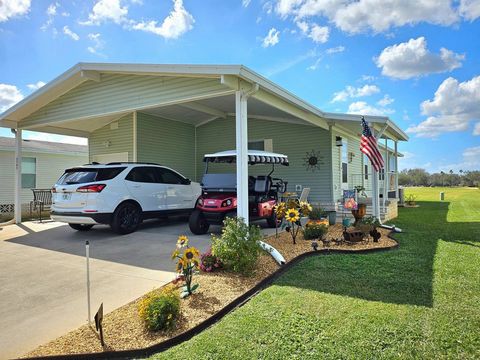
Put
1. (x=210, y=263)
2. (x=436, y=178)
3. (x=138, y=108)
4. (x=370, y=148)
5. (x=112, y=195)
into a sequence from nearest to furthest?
(x=210, y=263) → (x=112, y=195) → (x=138, y=108) → (x=370, y=148) → (x=436, y=178)

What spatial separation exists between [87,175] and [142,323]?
5.18 m

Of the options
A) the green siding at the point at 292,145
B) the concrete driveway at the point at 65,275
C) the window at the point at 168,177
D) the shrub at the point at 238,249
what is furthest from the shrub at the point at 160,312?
the green siding at the point at 292,145

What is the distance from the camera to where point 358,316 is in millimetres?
3348

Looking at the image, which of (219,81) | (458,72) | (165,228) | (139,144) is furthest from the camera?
(458,72)

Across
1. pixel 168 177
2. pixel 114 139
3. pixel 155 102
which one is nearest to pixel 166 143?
pixel 114 139

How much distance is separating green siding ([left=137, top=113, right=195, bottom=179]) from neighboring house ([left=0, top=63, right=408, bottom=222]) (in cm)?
3

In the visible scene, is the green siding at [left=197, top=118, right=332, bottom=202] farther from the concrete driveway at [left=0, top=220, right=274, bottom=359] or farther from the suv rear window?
the suv rear window

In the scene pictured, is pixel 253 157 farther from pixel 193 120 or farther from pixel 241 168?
pixel 193 120

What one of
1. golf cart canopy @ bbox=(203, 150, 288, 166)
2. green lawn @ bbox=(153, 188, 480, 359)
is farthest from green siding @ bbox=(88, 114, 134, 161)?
green lawn @ bbox=(153, 188, 480, 359)

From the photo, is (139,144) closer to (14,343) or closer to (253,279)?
(253,279)

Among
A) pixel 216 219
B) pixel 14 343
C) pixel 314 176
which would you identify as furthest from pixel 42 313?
pixel 314 176

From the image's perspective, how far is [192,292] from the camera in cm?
400

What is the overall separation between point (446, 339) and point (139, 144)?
32.2 ft

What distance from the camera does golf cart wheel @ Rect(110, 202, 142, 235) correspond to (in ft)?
24.9
